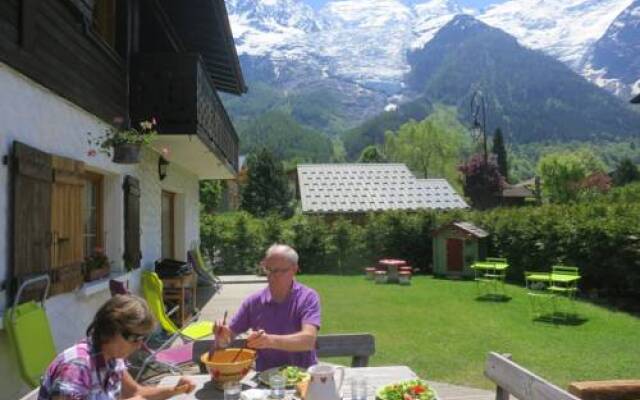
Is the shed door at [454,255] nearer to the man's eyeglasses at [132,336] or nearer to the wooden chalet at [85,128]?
the wooden chalet at [85,128]

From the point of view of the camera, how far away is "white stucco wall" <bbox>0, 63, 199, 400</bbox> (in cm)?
409

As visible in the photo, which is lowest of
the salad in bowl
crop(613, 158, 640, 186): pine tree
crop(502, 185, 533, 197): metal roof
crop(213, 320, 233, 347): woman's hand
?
the salad in bowl

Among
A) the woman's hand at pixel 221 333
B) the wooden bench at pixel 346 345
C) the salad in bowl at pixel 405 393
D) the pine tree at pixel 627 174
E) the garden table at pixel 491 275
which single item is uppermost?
the pine tree at pixel 627 174

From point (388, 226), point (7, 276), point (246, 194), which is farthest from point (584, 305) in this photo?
point (246, 194)

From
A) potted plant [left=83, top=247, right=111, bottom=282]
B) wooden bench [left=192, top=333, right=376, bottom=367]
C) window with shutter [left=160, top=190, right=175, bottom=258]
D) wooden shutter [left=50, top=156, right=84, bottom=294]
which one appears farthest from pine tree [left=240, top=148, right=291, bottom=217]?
wooden bench [left=192, top=333, right=376, bottom=367]

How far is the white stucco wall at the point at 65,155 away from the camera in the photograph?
13.4 ft

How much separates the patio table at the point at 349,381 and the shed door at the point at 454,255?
14611mm

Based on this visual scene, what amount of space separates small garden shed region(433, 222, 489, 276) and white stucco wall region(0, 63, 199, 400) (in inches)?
412

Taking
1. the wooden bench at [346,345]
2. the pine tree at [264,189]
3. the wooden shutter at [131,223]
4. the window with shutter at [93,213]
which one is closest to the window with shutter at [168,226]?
the wooden shutter at [131,223]

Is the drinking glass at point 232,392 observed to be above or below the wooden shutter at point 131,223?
below

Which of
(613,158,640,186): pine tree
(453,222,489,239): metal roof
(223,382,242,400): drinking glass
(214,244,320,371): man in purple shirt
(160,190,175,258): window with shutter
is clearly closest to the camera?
(223,382,242,400): drinking glass

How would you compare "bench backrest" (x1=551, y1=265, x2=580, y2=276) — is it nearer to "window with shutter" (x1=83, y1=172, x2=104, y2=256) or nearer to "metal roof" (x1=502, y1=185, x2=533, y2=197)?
"window with shutter" (x1=83, y1=172, x2=104, y2=256)

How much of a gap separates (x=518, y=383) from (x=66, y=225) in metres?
4.20

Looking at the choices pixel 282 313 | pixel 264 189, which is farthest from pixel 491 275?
pixel 264 189
